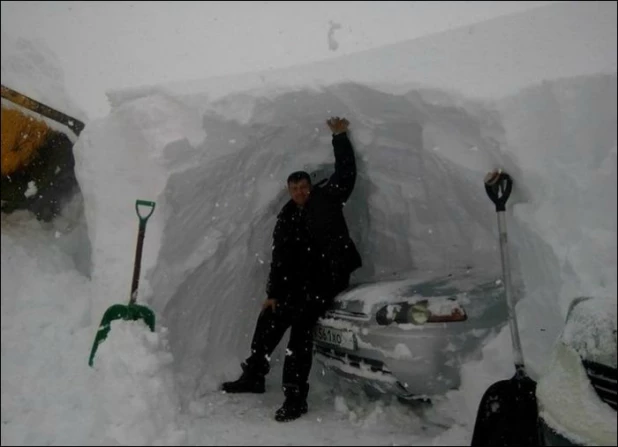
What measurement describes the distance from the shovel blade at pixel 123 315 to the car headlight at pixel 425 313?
5.93 ft

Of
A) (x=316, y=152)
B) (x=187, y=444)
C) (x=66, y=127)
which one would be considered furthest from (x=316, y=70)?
(x=187, y=444)

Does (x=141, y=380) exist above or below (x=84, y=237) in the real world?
below

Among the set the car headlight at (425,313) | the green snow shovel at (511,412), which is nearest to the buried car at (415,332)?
the car headlight at (425,313)

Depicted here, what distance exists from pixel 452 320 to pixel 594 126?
5.04 ft

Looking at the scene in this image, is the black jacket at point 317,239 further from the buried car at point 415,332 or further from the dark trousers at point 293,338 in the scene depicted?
the buried car at point 415,332

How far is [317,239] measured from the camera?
4.68m

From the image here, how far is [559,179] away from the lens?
3107mm

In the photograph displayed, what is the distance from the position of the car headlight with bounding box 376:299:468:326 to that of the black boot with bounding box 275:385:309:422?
0.95m

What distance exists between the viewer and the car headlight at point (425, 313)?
328 centimetres

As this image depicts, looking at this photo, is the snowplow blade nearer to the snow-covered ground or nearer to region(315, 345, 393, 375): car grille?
the snow-covered ground

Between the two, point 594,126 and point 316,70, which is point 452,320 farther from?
point 316,70

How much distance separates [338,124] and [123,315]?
8.38 ft

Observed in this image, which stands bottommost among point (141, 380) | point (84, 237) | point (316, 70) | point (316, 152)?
point (141, 380)

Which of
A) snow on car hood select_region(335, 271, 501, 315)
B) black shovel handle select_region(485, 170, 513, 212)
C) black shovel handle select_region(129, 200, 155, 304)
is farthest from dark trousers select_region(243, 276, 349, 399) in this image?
black shovel handle select_region(485, 170, 513, 212)
